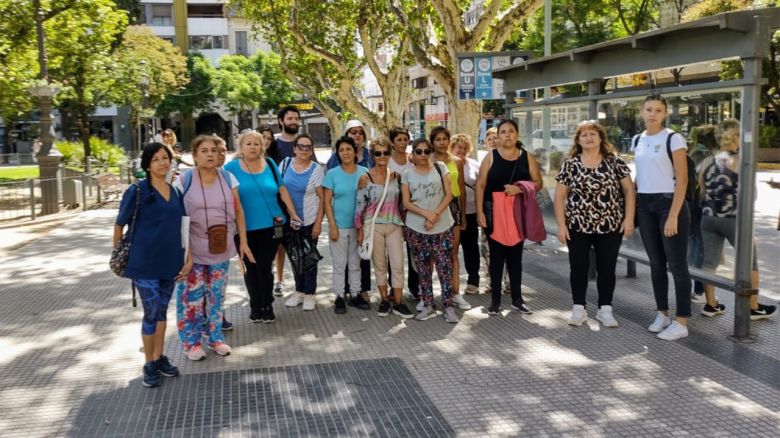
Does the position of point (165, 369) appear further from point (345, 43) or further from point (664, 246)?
point (345, 43)

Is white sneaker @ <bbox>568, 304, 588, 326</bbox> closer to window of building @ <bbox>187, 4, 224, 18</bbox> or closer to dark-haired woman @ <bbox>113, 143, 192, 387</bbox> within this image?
dark-haired woman @ <bbox>113, 143, 192, 387</bbox>

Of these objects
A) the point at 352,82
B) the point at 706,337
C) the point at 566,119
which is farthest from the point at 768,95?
the point at 706,337

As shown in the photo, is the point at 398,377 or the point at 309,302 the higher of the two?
the point at 309,302

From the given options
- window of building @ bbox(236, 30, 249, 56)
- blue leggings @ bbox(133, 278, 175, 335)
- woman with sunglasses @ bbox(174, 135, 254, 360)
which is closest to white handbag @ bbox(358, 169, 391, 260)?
woman with sunglasses @ bbox(174, 135, 254, 360)

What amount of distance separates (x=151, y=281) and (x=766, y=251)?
26.0 ft

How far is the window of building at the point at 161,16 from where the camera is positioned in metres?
59.7

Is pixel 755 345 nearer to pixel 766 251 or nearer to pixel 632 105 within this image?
pixel 632 105

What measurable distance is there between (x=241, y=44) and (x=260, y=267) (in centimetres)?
6225

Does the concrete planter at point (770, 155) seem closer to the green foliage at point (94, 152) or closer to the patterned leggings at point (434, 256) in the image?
the green foliage at point (94, 152)

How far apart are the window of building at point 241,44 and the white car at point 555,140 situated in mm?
59864

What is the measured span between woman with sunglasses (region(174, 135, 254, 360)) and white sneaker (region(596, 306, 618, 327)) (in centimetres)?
310

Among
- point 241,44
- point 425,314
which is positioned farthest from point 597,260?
point 241,44

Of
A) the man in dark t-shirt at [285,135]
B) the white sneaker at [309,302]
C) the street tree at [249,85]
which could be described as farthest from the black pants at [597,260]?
the street tree at [249,85]

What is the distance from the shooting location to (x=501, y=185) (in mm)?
6508
